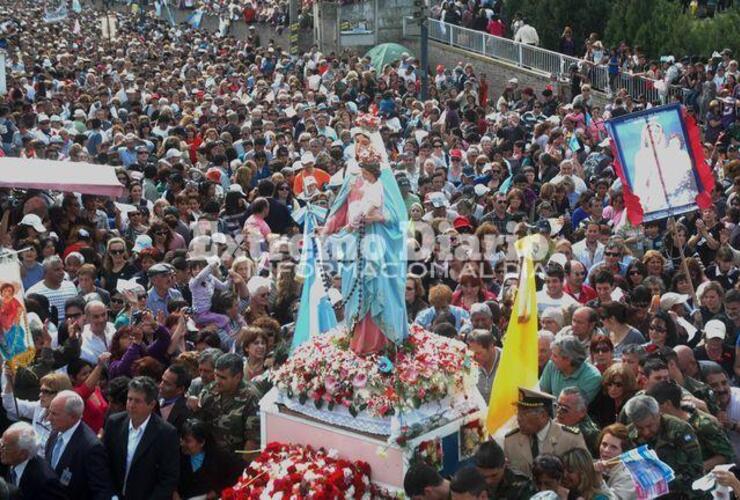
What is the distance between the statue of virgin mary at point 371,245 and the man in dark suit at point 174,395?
1.38 metres

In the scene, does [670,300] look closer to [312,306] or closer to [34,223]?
[312,306]

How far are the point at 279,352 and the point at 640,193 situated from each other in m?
4.53

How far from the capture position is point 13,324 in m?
9.77

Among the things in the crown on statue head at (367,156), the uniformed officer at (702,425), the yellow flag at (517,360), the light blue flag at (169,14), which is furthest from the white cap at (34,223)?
the light blue flag at (169,14)

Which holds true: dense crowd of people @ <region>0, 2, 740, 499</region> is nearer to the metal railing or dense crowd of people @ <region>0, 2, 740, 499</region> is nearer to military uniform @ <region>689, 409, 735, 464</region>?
military uniform @ <region>689, 409, 735, 464</region>

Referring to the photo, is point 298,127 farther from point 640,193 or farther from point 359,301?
point 359,301

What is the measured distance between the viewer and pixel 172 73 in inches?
1172

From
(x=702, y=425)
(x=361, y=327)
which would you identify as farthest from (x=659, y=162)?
(x=361, y=327)

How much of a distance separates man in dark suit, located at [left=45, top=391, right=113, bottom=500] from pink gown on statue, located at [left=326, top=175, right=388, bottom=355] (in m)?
1.93

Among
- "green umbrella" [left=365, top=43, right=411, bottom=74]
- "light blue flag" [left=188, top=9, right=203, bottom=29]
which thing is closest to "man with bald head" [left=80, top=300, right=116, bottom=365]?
"green umbrella" [left=365, top=43, right=411, bottom=74]

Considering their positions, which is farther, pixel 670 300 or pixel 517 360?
pixel 670 300

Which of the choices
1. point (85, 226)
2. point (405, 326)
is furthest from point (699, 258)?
point (85, 226)

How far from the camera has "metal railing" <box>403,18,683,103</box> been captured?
26156 mm

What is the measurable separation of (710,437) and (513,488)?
5.29 feet
